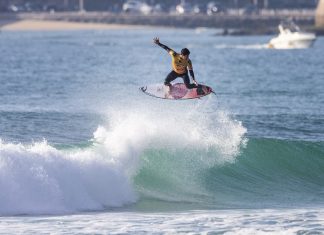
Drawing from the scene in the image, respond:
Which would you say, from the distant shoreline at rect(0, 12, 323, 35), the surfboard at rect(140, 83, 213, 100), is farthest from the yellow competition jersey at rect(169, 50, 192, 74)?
the distant shoreline at rect(0, 12, 323, 35)

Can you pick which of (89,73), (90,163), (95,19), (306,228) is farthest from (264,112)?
(95,19)

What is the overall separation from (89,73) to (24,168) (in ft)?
128

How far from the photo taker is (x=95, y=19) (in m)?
148

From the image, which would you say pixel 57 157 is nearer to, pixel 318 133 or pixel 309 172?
pixel 309 172

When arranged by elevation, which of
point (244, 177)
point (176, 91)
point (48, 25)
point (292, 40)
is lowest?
point (48, 25)

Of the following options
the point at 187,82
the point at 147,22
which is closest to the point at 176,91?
the point at 187,82

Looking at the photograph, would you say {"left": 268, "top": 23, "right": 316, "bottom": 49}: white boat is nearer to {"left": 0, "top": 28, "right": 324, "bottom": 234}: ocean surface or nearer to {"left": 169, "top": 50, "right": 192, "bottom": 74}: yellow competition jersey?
{"left": 0, "top": 28, "right": 324, "bottom": 234}: ocean surface

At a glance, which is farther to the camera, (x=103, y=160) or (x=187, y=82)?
(x=187, y=82)

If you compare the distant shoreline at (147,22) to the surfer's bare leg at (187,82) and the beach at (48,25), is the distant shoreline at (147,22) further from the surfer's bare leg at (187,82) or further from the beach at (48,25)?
the surfer's bare leg at (187,82)

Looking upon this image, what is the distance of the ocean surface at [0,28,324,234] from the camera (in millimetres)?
22109

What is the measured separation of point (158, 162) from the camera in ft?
90.7

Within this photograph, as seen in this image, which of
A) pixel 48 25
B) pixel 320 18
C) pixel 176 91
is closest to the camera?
pixel 176 91

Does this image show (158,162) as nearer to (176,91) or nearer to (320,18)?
(176,91)

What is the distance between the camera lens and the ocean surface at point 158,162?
870 inches
